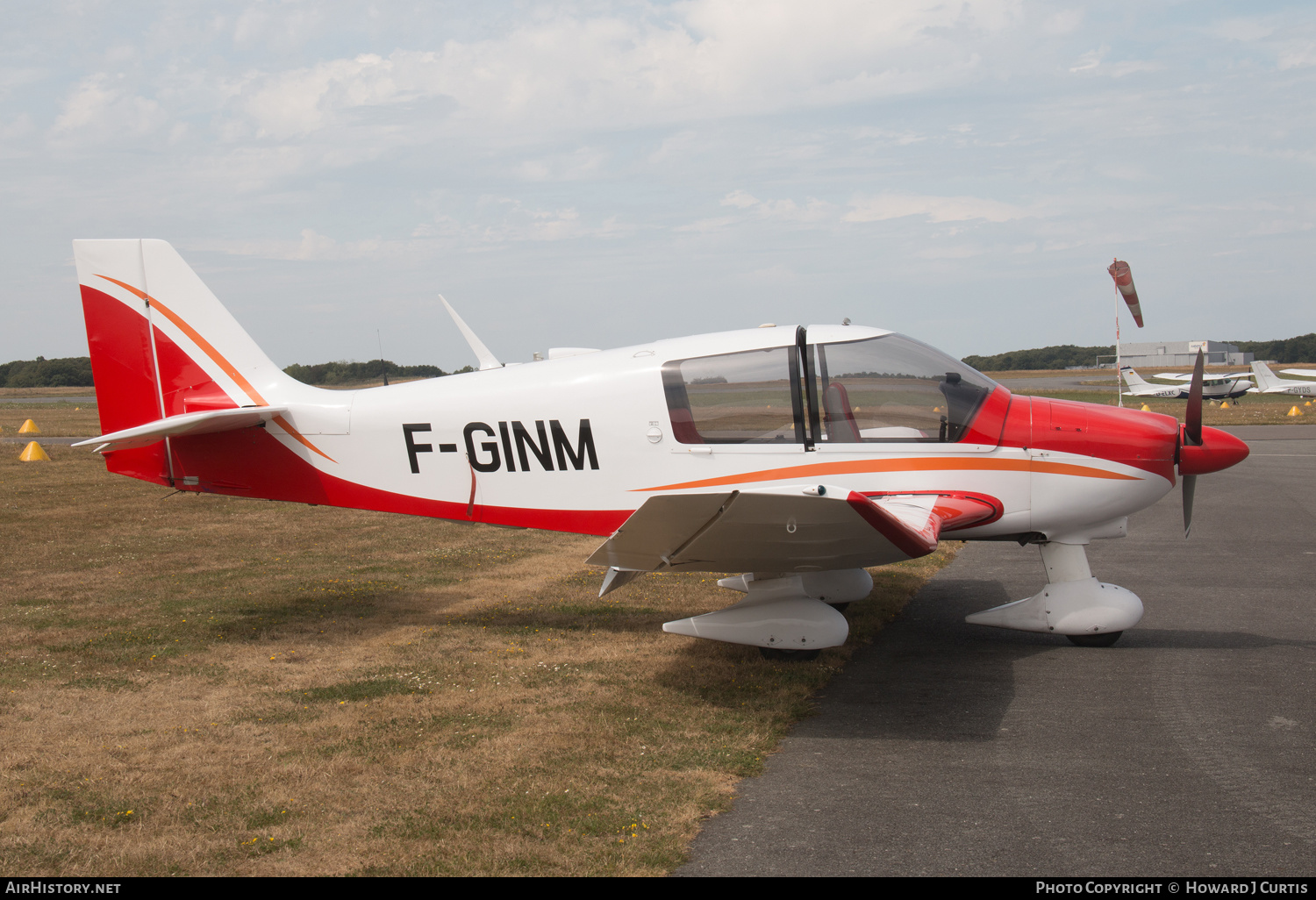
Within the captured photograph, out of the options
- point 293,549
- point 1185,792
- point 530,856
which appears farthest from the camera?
point 293,549

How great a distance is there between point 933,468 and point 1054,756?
2166mm

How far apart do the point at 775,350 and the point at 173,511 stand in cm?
1109

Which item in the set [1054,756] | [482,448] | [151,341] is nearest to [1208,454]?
[1054,756]

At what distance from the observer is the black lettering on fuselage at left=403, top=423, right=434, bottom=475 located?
677 centimetres

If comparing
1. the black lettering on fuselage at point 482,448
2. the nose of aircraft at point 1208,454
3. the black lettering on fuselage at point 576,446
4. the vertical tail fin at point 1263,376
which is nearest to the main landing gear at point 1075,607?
the nose of aircraft at point 1208,454

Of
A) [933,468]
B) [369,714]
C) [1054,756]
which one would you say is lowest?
[1054,756]

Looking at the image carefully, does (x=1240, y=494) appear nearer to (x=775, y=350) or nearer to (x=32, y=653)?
(x=775, y=350)

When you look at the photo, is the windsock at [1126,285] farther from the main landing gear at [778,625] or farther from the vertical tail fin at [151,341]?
the vertical tail fin at [151,341]

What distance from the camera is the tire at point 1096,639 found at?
6230 mm

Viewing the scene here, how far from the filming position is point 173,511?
13.5 meters

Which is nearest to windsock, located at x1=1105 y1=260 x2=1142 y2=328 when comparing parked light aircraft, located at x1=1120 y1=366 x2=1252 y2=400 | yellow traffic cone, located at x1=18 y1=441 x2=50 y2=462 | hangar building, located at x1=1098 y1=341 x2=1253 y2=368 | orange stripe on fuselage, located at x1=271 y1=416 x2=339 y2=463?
orange stripe on fuselage, located at x1=271 y1=416 x2=339 y2=463

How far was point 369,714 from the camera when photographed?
516cm

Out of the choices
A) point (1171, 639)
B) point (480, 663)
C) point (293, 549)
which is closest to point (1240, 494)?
point (1171, 639)

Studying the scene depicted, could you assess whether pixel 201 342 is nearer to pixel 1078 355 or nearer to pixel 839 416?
pixel 839 416
